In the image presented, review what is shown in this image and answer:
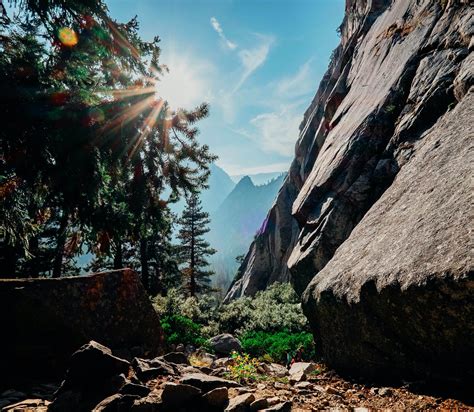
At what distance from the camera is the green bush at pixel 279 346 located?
9.89m

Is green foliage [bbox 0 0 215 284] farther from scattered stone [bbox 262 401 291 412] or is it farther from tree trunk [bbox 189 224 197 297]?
tree trunk [bbox 189 224 197 297]

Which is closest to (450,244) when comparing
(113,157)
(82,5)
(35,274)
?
(113,157)

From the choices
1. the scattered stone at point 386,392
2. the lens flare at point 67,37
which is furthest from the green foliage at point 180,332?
the lens flare at point 67,37

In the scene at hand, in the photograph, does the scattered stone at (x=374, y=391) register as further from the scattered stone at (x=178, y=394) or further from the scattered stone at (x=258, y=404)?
the scattered stone at (x=178, y=394)

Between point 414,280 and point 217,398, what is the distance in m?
2.95

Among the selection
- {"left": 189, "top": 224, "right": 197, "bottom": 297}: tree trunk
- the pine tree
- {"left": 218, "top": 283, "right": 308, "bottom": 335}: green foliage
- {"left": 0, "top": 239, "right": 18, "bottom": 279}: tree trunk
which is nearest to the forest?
{"left": 218, "top": 283, "right": 308, "bottom": 335}: green foliage

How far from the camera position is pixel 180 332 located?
523 inches

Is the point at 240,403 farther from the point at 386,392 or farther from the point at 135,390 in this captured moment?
the point at 386,392

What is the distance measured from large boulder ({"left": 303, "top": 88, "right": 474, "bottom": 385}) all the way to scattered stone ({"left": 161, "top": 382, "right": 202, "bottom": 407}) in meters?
3.11

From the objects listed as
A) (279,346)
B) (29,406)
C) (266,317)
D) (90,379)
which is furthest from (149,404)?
(266,317)

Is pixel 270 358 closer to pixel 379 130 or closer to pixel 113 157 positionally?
pixel 113 157

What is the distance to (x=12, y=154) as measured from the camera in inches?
236

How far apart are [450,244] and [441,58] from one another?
9.12 meters

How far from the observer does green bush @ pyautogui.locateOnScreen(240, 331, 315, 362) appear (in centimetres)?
989
